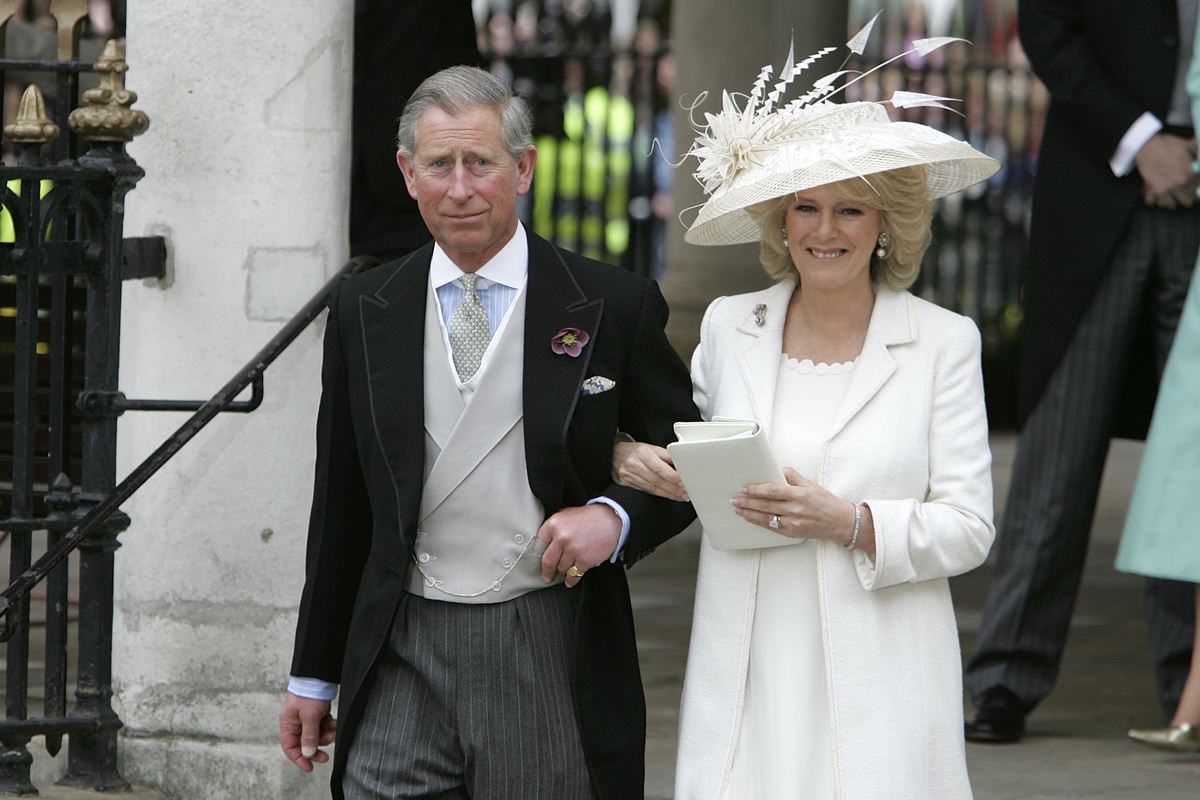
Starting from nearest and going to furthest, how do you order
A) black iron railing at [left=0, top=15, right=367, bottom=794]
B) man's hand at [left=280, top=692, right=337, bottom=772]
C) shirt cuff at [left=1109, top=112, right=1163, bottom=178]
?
man's hand at [left=280, top=692, right=337, bottom=772]
black iron railing at [left=0, top=15, right=367, bottom=794]
shirt cuff at [left=1109, top=112, right=1163, bottom=178]

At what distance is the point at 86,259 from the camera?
14.8 feet

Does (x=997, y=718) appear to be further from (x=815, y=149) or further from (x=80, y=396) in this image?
(x=80, y=396)

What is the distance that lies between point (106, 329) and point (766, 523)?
1.92m

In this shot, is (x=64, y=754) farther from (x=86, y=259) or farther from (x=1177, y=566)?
(x=1177, y=566)

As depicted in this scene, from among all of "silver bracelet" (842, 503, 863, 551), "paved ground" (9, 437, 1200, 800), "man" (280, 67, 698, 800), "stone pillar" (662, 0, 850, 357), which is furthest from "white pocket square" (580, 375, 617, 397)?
"stone pillar" (662, 0, 850, 357)

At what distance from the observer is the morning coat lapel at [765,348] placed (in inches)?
132

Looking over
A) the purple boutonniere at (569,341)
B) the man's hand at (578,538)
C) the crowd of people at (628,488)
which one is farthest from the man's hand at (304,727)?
the purple boutonniere at (569,341)

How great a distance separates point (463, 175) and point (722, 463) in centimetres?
61

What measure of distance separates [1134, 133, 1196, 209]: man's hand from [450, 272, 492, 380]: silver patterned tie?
218 cm

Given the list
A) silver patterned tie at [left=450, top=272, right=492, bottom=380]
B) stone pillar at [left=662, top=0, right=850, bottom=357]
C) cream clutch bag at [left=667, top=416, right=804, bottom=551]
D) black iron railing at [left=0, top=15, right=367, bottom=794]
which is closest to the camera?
cream clutch bag at [left=667, top=416, right=804, bottom=551]

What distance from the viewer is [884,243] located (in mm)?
3398

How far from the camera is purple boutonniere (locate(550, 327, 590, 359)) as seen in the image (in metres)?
3.34

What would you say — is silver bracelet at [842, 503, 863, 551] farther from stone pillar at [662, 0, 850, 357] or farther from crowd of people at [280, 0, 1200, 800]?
stone pillar at [662, 0, 850, 357]

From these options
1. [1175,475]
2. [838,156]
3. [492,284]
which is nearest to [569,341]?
[492,284]
